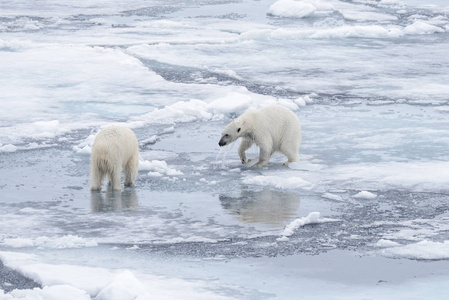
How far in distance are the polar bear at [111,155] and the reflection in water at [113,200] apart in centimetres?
8

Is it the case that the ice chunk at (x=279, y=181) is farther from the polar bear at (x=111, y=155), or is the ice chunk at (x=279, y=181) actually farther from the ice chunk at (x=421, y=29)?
the ice chunk at (x=421, y=29)

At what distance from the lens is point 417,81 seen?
42.4 feet

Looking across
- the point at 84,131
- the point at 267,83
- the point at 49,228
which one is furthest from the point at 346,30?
the point at 49,228

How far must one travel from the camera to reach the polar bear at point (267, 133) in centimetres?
823

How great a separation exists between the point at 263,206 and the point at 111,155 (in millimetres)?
1380

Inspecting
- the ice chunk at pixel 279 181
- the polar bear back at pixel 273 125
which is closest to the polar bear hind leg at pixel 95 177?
the ice chunk at pixel 279 181

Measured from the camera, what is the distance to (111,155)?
23.2ft

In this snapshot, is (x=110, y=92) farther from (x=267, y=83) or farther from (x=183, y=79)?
(x=267, y=83)

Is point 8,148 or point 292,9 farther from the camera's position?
point 292,9

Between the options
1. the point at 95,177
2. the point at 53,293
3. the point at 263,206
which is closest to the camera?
the point at 53,293

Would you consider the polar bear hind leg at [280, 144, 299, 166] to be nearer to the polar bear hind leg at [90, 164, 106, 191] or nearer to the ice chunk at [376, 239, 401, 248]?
the polar bear hind leg at [90, 164, 106, 191]

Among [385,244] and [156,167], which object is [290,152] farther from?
[385,244]

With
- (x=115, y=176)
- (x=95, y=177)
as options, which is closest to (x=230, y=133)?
(x=115, y=176)

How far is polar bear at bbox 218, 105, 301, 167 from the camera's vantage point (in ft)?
27.0
